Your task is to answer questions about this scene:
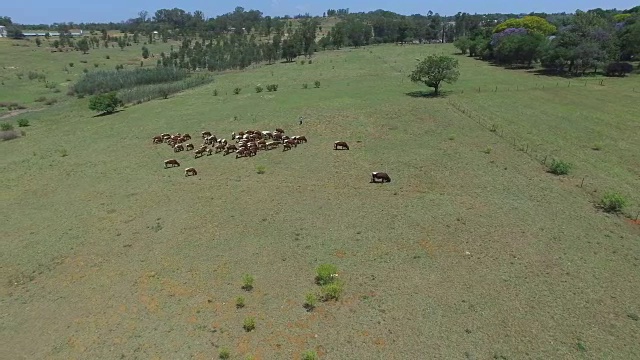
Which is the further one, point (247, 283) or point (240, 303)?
point (247, 283)

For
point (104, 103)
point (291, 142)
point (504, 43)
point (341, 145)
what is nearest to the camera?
point (341, 145)

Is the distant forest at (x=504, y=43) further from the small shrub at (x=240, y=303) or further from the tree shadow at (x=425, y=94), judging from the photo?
the small shrub at (x=240, y=303)

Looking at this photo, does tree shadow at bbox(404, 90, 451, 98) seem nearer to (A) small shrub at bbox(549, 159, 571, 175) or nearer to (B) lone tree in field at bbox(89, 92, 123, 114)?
(A) small shrub at bbox(549, 159, 571, 175)

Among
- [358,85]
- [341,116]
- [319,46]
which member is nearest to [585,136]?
[341,116]

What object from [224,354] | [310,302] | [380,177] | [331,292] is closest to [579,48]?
[380,177]

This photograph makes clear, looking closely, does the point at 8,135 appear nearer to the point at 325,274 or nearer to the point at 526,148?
the point at 325,274

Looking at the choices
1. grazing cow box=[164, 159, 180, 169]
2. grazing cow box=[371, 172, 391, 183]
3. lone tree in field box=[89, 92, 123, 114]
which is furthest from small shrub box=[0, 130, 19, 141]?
grazing cow box=[371, 172, 391, 183]
